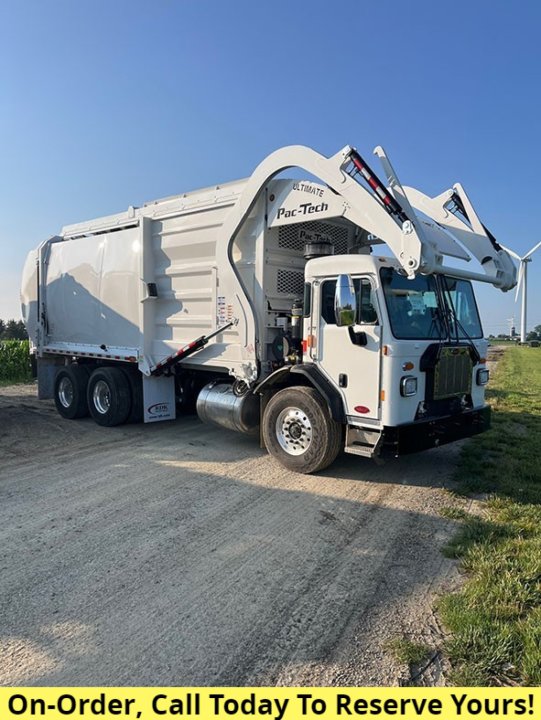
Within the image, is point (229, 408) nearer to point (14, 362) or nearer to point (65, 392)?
point (65, 392)

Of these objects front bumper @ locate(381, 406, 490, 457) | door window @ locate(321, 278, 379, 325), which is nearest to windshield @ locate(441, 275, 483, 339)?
front bumper @ locate(381, 406, 490, 457)

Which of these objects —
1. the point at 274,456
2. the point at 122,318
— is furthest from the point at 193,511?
the point at 122,318

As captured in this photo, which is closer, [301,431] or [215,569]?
[215,569]

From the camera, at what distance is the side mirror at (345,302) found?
19.0 feet

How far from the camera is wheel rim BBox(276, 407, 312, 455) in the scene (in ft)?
21.2

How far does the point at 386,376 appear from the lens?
5715 mm

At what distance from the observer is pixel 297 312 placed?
711 centimetres

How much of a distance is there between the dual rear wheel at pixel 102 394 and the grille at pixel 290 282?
3.55 meters

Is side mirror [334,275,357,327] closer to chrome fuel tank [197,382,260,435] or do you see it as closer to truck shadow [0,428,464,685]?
truck shadow [0,428,464,685]

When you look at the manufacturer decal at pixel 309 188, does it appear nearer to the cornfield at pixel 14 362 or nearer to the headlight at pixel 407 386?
the headlight at pixel 407 386

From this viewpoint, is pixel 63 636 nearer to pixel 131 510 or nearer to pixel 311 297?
pixel 131 510

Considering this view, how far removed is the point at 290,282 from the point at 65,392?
5825 mm

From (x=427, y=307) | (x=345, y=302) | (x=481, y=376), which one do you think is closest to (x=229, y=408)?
(x=345, y=302)
